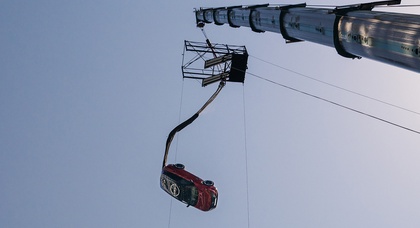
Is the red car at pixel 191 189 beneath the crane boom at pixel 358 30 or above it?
beneath

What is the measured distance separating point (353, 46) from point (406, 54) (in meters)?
1.62

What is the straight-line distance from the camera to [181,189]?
41.8 ft

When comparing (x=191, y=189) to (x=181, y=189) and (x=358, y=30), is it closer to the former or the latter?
(x=181, y=189)

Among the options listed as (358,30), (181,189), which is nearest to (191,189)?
(181,189)

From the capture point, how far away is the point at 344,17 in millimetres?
6637

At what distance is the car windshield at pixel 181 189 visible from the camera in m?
12.6

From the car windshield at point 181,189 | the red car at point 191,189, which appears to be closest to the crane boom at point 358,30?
the red car at point 191,189

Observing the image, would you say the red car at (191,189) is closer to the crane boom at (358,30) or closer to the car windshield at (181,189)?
the car windshield at (181,189)

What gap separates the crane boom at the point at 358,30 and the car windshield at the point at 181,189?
6.27 metres

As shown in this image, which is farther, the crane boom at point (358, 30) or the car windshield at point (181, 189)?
the car windshield at point (181, 189)

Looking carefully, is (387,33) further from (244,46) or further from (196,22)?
(196,22)

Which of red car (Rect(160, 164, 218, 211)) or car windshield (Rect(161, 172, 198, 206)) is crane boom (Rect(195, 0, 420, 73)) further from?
car windshield (Rect(161, 172, 198, 206))

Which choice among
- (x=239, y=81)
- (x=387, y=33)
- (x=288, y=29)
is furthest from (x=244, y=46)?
(x=387, y=33)

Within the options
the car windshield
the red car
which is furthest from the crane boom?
the car windshield
